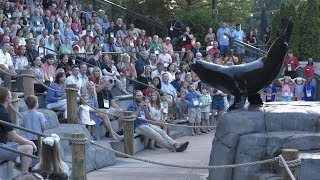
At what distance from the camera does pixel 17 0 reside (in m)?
22.9

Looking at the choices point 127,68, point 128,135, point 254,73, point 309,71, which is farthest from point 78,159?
point 309,71

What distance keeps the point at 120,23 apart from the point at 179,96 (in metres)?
5.53

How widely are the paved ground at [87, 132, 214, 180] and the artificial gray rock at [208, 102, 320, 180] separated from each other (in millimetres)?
1042

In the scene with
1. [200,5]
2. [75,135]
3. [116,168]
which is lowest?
[116,168]

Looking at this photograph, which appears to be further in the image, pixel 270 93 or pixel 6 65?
pixel 270 93

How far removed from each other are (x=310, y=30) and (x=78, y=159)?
19.1 metres

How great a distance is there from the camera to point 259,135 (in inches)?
451

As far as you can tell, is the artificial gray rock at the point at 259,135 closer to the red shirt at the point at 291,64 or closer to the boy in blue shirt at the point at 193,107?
the boy in blue shirt at the point at 193,107

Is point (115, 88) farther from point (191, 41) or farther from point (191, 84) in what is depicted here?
point (191, 41)

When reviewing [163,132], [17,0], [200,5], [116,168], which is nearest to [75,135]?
[116,168]

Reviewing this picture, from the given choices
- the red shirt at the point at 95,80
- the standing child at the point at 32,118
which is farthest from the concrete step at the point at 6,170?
the red shirt at the point at 95,80

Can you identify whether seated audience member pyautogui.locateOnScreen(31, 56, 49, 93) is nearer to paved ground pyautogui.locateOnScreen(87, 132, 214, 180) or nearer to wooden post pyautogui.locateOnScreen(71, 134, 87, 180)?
paved ground pyautogui.locateOnScreen(87, 132, 214, 180)

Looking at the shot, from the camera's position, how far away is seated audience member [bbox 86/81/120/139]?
50.5 feet

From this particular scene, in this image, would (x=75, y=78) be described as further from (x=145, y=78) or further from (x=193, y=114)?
(x=193, y=114)
